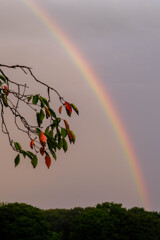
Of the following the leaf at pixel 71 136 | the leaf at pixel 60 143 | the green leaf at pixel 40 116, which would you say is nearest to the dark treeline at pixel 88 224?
the leaf at pixel 60 143

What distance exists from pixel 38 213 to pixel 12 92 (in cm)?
2271

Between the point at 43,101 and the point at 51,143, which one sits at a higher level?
the point at 43,101

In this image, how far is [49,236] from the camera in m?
29.1

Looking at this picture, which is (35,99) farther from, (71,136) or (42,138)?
(42,138)

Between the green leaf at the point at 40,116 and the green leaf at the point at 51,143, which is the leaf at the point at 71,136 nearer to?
the green leaf at the point at 51,143

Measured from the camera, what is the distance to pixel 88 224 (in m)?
32.1

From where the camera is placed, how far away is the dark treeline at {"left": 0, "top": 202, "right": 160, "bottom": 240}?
27922 millimetres

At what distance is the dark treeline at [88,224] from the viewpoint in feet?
91.6

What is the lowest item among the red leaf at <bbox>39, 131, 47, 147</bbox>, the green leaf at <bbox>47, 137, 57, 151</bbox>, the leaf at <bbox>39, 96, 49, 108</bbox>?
the red leaf at <bbox>39, 131, 47, 147</bbox>

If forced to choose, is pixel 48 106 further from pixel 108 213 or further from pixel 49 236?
pixel 108 213

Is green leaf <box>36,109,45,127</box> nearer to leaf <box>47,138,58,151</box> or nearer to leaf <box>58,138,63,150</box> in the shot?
leaf <box>47,138,58,151</box>

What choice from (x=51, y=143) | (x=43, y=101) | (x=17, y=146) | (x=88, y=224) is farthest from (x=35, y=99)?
(x=88, y=224)

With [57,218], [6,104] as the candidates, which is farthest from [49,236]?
[6,104]

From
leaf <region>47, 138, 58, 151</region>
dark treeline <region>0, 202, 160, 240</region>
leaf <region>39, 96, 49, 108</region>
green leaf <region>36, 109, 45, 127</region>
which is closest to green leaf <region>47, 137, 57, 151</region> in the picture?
leaf <region>47, 138, 58, 151</region>
